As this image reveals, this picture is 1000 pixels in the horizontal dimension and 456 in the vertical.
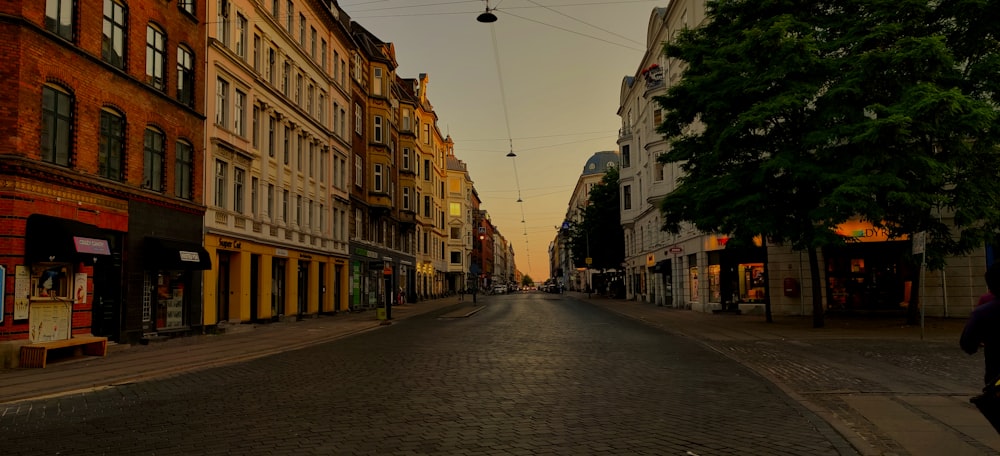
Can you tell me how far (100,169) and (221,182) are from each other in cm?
763

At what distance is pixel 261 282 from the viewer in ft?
93.4

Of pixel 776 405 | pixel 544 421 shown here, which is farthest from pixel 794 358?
pixel 544 421

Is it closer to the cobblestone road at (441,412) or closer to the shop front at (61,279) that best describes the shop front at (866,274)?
the cobblestone road at (441,412)

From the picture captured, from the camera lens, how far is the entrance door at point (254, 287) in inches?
1106

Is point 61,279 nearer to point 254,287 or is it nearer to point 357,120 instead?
point 254,287

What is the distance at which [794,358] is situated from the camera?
47.2ft

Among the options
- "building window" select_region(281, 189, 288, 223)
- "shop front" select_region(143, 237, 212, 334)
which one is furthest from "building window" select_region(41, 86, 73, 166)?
"building window" select_region(281, 189, 288, 223)

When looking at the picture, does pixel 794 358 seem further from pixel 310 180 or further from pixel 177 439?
pixel 310 180

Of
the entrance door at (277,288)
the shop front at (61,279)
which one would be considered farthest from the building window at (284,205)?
the shop front at (61,279)

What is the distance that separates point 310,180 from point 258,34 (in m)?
8.46

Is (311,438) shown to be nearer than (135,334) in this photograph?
Yes

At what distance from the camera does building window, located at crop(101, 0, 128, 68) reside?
18094 mm

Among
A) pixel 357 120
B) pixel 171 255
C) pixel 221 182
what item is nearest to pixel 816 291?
pixel 171 255

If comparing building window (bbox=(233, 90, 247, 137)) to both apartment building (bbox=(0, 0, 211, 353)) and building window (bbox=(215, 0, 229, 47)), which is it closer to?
building window (bbox=(215, 0, 229, 47))
